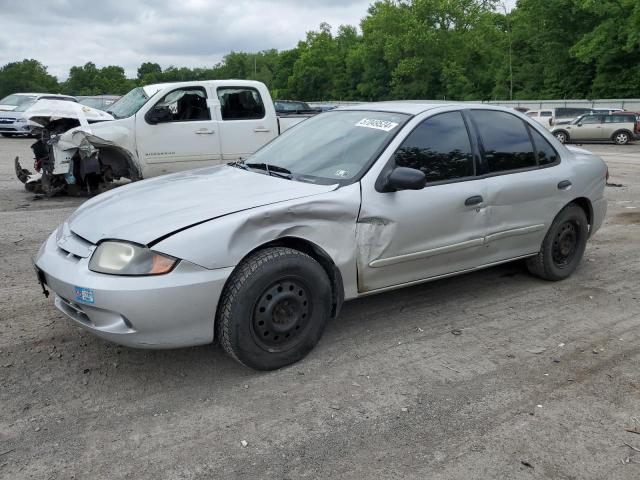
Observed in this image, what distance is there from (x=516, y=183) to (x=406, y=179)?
52.5 inches

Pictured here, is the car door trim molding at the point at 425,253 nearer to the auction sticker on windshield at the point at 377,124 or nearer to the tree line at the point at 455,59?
the auction sticker on windshield at the point at 377,124

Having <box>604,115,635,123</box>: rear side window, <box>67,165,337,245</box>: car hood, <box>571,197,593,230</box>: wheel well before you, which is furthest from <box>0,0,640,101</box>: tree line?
<box>67,165,337,245</box>: car hood

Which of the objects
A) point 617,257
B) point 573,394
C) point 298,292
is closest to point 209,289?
point 298,292

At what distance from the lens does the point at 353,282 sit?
12.0 ft

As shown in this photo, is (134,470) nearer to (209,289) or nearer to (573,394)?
(209,289)

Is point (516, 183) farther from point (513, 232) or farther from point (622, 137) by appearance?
point (622, 137)

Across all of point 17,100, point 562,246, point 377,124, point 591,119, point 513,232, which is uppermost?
point 17,100

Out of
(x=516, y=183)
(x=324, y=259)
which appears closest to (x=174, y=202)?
(x=324, y=259)

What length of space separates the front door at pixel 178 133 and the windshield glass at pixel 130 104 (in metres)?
0.29

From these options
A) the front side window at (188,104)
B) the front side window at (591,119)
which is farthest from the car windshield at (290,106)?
the front side window at (188,104)

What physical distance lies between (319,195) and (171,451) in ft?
5.49

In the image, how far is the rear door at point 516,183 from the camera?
171 inches

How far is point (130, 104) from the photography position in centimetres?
925

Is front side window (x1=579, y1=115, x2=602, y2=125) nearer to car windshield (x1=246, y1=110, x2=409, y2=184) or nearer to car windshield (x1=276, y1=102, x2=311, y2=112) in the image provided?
car windshield (x1=276, y1=102, x2=311, y2=112)
